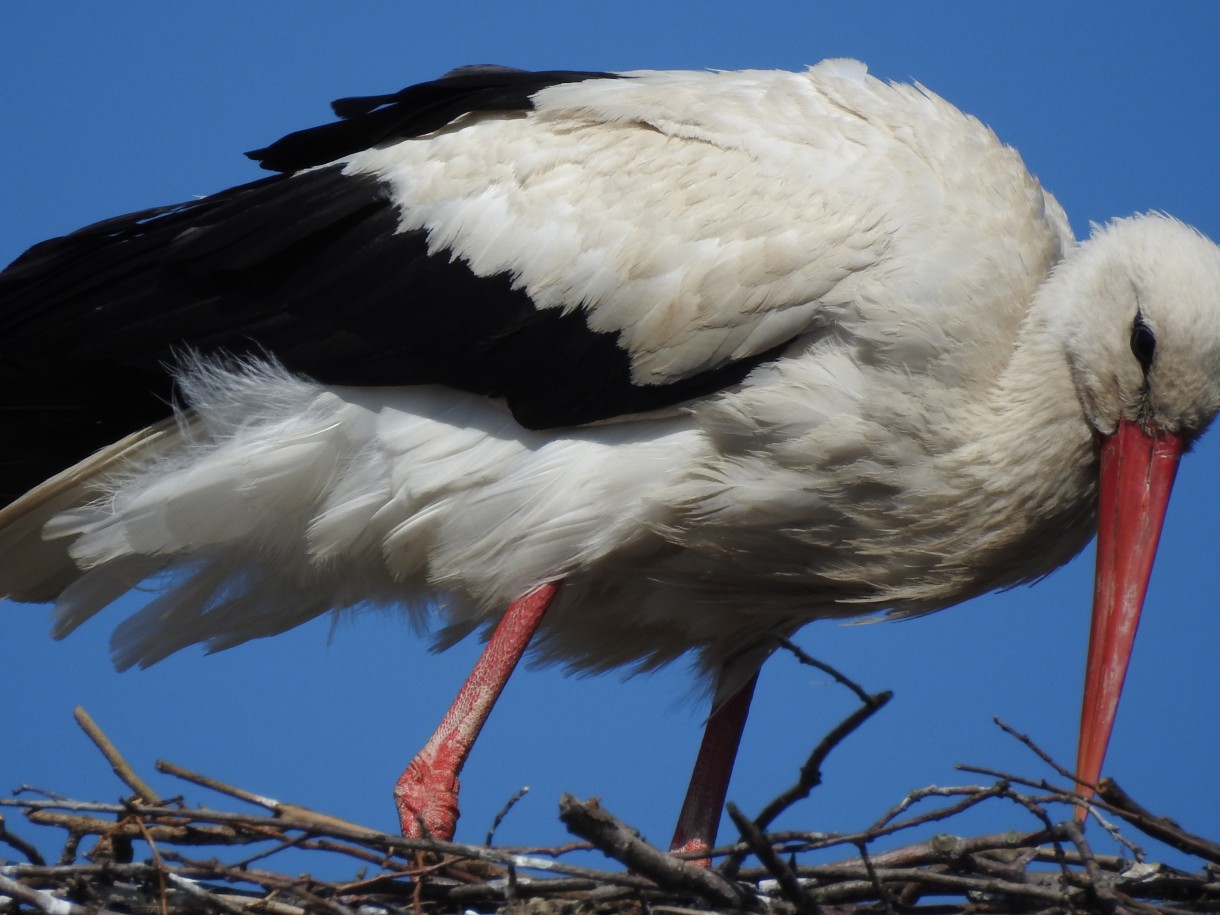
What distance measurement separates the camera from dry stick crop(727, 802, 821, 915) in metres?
3.38

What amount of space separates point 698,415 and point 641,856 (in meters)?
1.55

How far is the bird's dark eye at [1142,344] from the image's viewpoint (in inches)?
191

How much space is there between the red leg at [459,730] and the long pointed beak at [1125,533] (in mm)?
1481

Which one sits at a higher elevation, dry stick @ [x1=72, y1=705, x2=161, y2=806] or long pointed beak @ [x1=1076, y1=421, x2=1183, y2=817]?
long pointed beak @ [x1=1076, y1=421, x2=1183, y2=817]

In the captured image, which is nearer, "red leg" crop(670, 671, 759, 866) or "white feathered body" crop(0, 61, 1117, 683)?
"white feathered body" crop(0, 61, 1117, 683)

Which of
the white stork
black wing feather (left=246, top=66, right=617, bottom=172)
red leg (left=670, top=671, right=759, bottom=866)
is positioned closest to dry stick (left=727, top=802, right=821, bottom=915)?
the white stork

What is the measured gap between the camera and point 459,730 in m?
5.11

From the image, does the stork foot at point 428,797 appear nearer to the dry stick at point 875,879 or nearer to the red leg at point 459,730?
the red leg at point 459,730

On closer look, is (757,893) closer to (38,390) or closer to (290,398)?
(290,398)

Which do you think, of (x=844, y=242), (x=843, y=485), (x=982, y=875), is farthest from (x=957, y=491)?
(x=982, y=875)

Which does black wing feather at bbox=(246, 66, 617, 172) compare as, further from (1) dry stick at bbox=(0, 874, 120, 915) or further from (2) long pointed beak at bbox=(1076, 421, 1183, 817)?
(1) dry stick at bbox=(0, 874, 120, 915)

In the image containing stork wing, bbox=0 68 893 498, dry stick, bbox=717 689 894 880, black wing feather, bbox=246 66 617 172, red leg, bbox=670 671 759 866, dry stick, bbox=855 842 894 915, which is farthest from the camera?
red leg, bbox=670 671 759 866

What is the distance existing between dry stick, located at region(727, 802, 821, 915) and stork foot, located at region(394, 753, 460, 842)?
61.3 inches

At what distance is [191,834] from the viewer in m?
4.37
